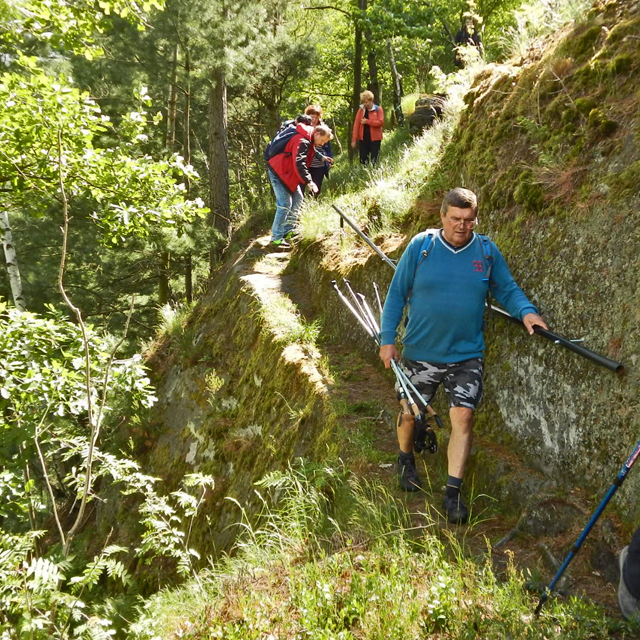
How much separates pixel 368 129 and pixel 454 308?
9.92 m

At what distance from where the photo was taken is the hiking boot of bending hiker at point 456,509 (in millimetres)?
3746

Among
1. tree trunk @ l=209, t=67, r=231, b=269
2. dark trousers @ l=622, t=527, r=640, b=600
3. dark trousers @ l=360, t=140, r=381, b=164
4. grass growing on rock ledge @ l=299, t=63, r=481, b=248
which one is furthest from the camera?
tree trunk @ l=209, t=67, r=231, b=269

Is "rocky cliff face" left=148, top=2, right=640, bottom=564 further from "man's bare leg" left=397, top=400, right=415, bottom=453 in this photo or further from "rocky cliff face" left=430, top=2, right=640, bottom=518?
"man's bare leg" left=397, top=400, right=415, bottom=453

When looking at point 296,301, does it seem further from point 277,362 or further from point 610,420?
point 610,420

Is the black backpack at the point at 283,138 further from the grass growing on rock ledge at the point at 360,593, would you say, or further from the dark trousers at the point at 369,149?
the grass growing on rock ledge at the point at 360,593

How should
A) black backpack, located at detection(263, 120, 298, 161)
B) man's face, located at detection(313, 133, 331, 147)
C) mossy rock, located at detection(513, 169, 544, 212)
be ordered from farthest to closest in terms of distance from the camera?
man's face, located at detection(313, 133, 331, 147), black backpack, located at detection(263, 120, 298, 161), mossy rock, located at detection(513, 169, 544, 212)

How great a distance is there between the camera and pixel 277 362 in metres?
7.04

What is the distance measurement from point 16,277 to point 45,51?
16.5 ft

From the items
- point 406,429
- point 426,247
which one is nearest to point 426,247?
point 426,247

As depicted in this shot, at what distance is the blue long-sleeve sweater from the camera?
13.0ft

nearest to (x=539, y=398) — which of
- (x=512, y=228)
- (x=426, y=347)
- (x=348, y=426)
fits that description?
(x=426, y=347)

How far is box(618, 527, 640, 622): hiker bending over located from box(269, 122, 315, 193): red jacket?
8.10 meters

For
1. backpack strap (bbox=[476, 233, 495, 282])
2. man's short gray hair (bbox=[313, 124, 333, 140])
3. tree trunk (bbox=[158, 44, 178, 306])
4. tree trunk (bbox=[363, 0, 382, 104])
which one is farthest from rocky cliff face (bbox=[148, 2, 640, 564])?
tree trunk (bbox=[363, 0, 382, 104])

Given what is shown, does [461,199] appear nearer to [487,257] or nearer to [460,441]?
[487,257]
